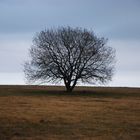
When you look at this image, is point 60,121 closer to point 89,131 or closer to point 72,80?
point 89,131

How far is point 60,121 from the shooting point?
2409 cm

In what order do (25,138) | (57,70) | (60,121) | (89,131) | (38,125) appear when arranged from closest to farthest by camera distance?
(25,138), (89,131), (38,125), (60,121), (57,70)

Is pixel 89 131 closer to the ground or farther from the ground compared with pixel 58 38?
closer to the ground

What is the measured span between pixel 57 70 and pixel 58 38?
20.4 ft

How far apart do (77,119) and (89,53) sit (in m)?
46.0

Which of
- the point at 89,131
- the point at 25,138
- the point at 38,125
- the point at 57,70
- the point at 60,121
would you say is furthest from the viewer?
the point at 57,70

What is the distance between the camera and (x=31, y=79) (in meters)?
71.4

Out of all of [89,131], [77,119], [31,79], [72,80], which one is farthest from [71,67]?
[89,131]

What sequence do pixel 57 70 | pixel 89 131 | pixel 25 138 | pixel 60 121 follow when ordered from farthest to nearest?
pixel 57 70
pixel 60 121
pixel 89 131
pixel 25 138

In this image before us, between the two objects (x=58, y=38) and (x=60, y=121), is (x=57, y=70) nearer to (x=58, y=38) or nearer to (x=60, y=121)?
(x=58, y=38)

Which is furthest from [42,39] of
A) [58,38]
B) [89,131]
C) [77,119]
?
[89,131]

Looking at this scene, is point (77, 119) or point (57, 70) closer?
point (77, 119)

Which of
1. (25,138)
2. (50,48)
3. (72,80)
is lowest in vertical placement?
(25,138)

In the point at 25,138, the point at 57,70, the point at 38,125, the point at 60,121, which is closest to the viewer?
the point at 25,138
